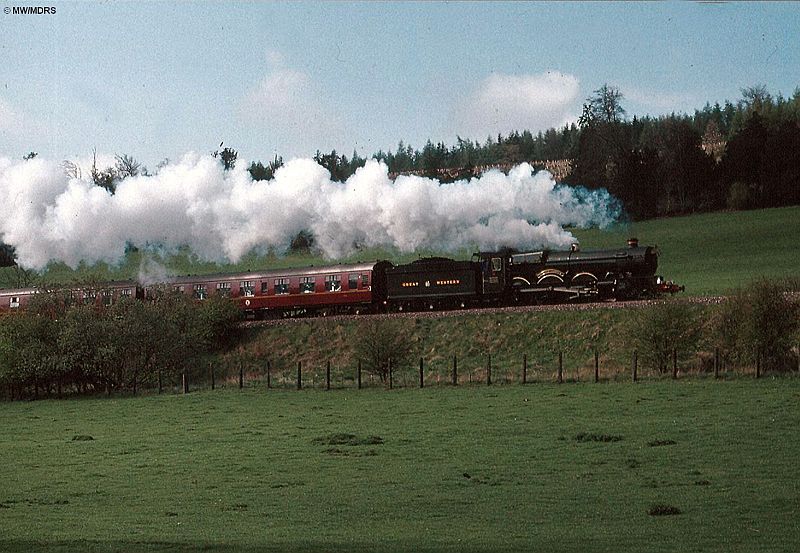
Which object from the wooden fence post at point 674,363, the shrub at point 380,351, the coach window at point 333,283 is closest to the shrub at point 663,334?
the wooden fence post at point 674,363

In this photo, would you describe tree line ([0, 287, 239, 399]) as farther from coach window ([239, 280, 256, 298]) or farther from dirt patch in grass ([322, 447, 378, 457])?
dirt patch in grass ([322, 447, 378, 457])

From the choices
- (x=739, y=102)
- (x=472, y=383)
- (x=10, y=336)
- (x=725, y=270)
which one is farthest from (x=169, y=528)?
(x=739, y=102)

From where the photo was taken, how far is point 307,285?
72.4 m

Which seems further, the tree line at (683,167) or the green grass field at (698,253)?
the tree line at (683,167)

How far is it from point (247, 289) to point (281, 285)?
292cm

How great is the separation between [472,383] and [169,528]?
3067cm

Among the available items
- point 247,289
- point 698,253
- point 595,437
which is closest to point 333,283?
point 247,289

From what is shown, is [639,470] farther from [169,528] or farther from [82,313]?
[82,313]

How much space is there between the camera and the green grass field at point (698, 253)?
299 feet

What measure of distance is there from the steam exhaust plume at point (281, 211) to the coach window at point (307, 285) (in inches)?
93.5

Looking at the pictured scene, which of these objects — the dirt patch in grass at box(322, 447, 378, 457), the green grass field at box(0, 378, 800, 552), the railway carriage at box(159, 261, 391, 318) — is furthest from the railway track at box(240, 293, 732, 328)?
the dirt patch in grass at box(322, 447, 378, 457)

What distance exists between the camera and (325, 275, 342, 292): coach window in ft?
233

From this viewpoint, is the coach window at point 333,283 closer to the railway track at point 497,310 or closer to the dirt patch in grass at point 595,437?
the railway track at point 497,310

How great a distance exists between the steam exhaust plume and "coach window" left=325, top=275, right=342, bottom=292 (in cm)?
219
